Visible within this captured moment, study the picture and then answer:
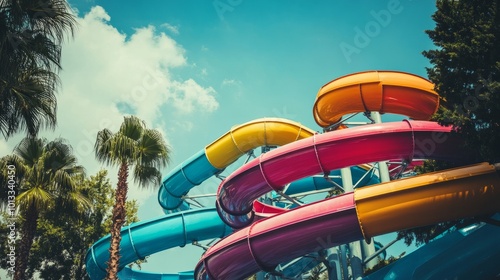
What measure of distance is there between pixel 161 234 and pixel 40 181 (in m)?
4.16

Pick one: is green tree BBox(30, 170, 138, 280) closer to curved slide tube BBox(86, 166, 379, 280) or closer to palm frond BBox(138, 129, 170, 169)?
curved slide tube BBox(86, 166, 379, 280)

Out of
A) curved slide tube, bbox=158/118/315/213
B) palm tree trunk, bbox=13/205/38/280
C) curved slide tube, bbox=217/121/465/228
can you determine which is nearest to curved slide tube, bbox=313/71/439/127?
curved slide tube, bbox=217/121/465/228

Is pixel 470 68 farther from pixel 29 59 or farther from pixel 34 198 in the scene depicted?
pixel 34 198

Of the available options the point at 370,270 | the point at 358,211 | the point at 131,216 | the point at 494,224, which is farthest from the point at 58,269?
the point at 494,224

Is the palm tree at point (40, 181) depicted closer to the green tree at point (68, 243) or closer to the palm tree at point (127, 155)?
the palm tree at point (127, 155)

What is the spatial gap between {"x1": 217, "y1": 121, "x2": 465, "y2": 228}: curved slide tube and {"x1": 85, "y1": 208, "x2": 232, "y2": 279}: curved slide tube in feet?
15.2

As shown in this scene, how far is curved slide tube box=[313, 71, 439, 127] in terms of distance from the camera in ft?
39.1

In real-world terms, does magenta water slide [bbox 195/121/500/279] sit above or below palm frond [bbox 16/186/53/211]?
below

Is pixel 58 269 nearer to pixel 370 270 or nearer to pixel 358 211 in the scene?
pixel 370 270

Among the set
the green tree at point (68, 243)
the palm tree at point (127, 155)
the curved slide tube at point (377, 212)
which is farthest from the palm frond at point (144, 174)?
the green tree at point (68, 243)

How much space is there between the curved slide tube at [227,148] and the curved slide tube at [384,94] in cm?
302

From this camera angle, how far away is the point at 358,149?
9969mm

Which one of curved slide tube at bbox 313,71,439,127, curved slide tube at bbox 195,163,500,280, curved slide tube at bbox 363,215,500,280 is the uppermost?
curved slide tube at bbox 313,71,439,127

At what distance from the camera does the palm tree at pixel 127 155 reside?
440 inches
